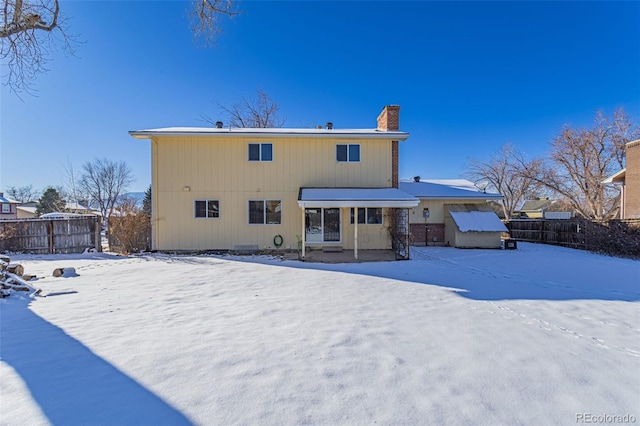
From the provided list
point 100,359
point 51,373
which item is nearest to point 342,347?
point 100,359

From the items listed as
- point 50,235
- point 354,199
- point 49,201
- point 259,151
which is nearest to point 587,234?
point 354,199

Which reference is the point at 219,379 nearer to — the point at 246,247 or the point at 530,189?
the point at 246,247

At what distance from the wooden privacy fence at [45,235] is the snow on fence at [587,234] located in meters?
22.2

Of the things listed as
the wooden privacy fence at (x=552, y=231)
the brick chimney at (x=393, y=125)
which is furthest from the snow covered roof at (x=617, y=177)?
the brick chimney at (x=393, y=125)

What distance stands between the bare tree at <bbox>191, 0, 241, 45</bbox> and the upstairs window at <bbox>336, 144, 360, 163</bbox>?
6.15 m

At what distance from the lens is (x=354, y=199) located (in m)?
10.8

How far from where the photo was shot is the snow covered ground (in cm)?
249

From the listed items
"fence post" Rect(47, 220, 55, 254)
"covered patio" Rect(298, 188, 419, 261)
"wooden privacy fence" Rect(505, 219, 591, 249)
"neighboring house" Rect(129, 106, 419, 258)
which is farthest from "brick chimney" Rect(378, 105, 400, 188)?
"fence post" Rect(47, 220, 55, 254)

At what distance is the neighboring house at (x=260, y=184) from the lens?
12.2 m

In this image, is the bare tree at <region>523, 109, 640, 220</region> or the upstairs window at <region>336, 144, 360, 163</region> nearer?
the upstairs window at <region>336, 144, 360, 163</region>

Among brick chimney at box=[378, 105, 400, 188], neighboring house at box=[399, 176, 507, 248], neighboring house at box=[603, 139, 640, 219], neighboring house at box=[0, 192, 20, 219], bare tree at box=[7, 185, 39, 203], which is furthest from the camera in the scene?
bare tree at box=[7, 185, 39, 203]

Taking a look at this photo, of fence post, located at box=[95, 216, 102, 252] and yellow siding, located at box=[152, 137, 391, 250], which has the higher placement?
yellow siding, located at box=[152, 137, 391, 250]

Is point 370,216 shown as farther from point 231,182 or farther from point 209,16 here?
point 209,16

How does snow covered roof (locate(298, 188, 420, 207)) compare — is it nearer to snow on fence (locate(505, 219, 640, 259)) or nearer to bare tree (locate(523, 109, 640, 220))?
snow on fence (locate(505, 219, 640, 259))
